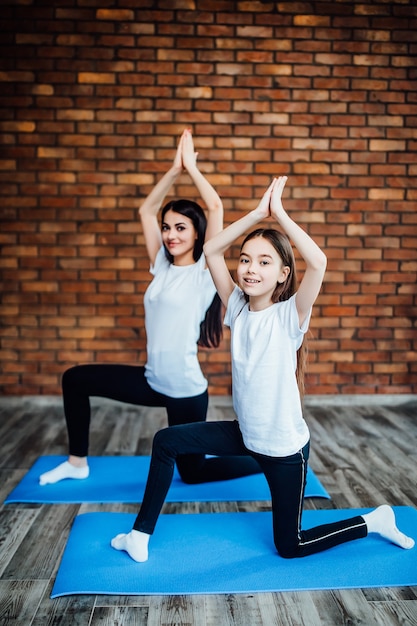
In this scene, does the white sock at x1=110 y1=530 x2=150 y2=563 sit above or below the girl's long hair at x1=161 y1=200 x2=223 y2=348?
below

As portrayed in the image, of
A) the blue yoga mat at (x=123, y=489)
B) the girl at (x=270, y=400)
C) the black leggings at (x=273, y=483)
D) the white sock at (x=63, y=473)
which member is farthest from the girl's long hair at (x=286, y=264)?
the white sock at (x=63, y=473)

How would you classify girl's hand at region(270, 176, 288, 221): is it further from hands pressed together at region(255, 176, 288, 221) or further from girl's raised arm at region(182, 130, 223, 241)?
girl's raised arm at region(182, 130, 223, 241)

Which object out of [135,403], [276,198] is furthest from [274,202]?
[135,403]

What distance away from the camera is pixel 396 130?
417 cm

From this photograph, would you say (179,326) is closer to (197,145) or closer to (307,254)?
(307,254)

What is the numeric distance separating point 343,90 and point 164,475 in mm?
3158

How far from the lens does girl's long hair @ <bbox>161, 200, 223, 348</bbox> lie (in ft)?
8.27

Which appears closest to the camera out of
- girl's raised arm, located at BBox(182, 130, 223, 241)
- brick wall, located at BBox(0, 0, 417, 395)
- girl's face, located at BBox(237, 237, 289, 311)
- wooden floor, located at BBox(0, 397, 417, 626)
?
wooden floor, located at BBox(0, 397, 417, 626)

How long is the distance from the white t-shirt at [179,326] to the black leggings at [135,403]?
0.07 meters

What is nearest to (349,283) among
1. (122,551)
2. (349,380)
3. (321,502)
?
(349,380)

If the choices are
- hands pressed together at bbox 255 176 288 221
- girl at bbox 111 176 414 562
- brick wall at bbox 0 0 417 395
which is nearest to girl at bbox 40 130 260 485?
girl at bbox 111 176 414 562

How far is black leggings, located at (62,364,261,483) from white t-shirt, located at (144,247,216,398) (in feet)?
0.23

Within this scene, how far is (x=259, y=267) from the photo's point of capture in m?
1.97

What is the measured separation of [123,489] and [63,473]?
1.02ft
